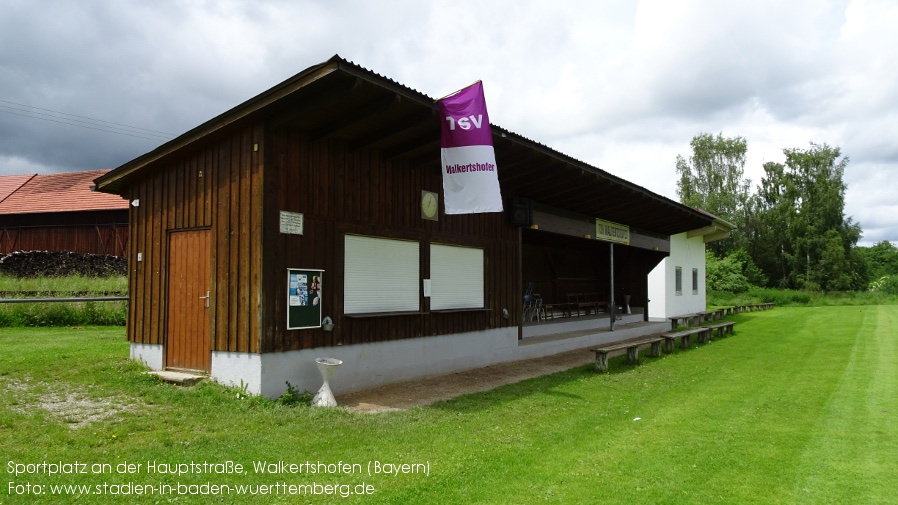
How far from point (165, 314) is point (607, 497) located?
653 cm

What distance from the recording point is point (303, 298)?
721 cm

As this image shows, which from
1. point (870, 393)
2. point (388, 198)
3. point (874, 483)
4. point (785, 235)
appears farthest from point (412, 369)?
point (785, 235)

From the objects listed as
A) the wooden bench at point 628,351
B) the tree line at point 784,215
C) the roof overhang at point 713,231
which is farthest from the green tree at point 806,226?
the wooden bench at point 628,351

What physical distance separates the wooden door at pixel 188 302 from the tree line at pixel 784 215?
135 feet

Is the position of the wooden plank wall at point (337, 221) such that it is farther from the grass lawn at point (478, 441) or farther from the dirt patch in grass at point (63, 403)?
the dirt patch in grass at point (63, 403)

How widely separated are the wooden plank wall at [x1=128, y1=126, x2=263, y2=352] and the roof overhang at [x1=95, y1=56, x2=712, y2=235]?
0.85 ft

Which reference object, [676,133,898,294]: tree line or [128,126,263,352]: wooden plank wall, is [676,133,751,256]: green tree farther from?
[128,126,263,352]: wooden plank wall

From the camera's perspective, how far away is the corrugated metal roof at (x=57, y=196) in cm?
2528

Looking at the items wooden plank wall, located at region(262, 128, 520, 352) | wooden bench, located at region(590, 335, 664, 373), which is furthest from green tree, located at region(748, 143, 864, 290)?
wooden plank wall, located at region(262, 128, 520, 352)

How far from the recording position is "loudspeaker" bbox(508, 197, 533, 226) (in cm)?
1121

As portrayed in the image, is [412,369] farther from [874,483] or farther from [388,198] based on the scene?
[874,483]

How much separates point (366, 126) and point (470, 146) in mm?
1483

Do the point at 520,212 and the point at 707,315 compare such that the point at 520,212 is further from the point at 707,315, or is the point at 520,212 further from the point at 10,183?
the point at 10,183

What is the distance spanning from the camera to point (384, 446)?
16.8 feet
